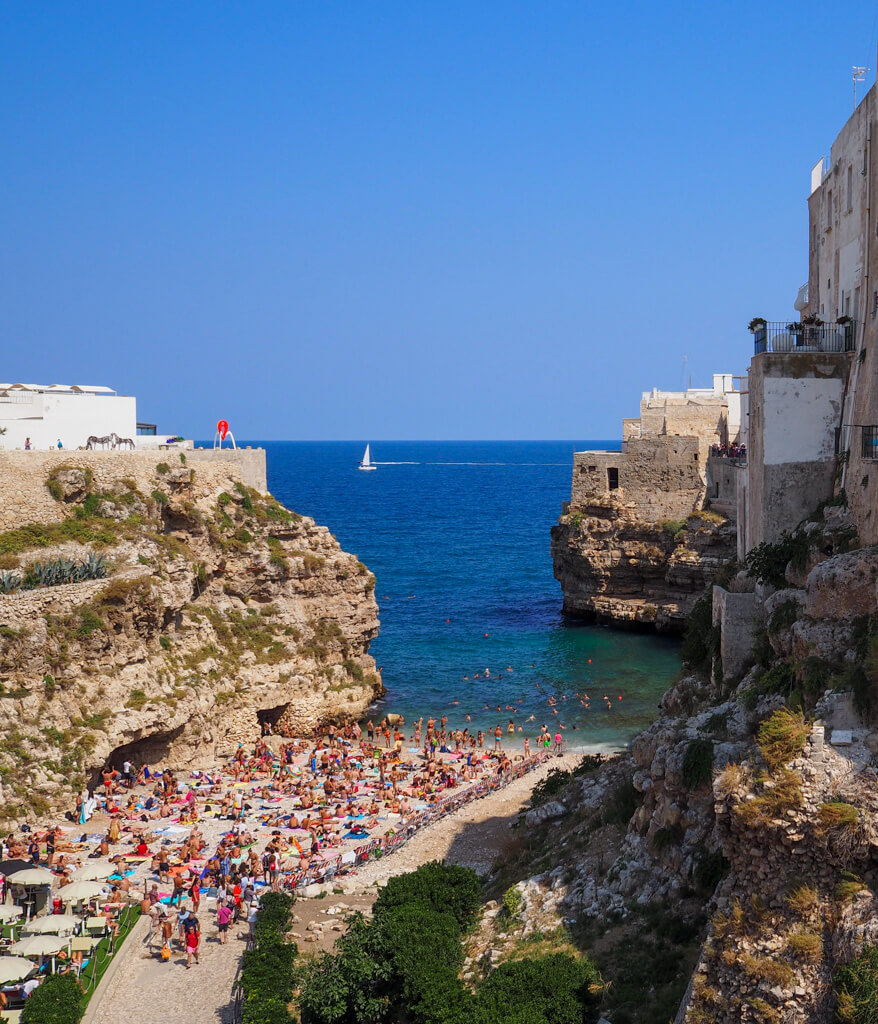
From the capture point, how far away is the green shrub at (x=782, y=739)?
14.2 metres

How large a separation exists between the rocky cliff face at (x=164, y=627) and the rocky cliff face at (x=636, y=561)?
1572 centimetres

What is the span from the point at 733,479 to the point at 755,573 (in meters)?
28.2

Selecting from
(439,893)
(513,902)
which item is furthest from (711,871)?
(439,893)

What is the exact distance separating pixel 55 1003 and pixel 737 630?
13368 mm

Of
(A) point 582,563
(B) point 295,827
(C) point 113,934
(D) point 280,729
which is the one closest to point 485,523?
(A) point 582,563

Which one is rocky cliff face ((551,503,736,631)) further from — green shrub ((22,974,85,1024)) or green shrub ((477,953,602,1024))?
green shrub ((22,974,85,1024))

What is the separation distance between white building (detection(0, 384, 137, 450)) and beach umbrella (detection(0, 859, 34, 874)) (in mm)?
19031

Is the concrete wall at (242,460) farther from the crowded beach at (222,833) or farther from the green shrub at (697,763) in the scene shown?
the green shrub at (697,763)

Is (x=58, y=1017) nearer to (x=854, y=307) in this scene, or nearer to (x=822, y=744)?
(x=822, y=744)

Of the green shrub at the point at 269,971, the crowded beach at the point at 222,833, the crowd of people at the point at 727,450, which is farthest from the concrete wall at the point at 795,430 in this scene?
the crowd of people at the point at 727,450

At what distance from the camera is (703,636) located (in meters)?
23.8

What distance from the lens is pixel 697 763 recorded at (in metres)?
17.1

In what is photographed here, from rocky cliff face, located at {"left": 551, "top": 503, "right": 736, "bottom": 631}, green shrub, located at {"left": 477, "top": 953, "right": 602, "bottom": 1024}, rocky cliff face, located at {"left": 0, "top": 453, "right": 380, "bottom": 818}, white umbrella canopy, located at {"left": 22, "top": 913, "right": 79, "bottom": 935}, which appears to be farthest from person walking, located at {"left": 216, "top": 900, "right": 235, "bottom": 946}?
rocky cliff face, located at {"left": 551, "top": 503, "right": 736, "bottom": 631}

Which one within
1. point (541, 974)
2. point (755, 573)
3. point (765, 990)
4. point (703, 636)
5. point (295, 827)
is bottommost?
point (295, 827)
